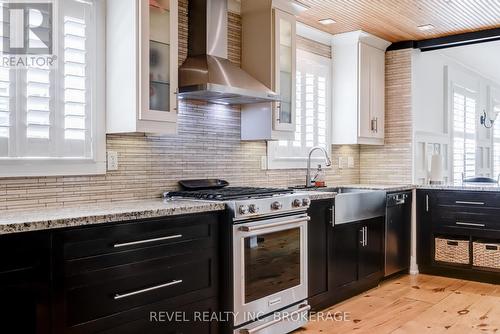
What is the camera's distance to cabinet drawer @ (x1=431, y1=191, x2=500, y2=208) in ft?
14.6

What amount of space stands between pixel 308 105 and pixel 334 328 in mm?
2199

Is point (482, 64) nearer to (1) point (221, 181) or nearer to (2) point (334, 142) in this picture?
(2) point (334, 142)

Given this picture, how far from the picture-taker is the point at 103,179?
2.96m

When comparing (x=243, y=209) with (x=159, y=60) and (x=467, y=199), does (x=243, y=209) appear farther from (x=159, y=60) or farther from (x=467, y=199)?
(x=467, y=199)

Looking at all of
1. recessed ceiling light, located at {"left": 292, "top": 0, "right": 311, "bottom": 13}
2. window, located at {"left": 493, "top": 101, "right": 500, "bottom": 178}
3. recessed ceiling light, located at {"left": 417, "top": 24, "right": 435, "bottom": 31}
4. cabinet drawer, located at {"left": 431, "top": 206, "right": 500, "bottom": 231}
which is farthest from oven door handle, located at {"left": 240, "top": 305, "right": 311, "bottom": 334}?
window, located at {"left": 493, "top": 101, "right": 500, "bottom": 178}

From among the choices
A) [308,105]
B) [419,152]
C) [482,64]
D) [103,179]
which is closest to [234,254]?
[103,179]

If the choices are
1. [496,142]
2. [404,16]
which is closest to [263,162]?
[404,16]

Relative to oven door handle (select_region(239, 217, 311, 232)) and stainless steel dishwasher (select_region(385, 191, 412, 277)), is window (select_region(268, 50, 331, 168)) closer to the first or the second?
stainless steel dishwasher (select_region(385, 191, 412, 277))

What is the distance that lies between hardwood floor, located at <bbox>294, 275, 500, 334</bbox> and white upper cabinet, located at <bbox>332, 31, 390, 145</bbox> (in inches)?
61.4

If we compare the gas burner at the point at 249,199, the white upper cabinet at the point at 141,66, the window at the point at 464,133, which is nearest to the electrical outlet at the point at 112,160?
the white upper cabinet at the point at 141,66

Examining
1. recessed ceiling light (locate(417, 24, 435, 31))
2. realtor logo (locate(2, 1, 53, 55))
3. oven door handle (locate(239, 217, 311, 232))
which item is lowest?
oven door handle (locate(239, 217, 311, 232))

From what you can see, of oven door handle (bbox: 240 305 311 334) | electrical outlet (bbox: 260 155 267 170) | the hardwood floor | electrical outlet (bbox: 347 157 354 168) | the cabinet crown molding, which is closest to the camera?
oven door handle (bbox: 240 305 311 334)

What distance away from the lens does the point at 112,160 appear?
2996 mm

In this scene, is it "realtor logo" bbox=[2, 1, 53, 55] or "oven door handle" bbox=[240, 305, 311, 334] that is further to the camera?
"oven door handle" bbox=[240, 305, 311, 334]
